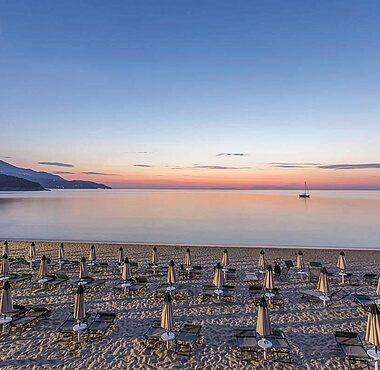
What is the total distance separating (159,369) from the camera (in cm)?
652

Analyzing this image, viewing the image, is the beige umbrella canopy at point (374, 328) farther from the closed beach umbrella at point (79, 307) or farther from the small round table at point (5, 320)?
the small round table at point (5, 320)

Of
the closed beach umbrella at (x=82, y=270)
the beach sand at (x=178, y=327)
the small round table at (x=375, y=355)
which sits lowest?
the beach sand at (x=178, y=327)

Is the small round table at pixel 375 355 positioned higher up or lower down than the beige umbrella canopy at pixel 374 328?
lower down

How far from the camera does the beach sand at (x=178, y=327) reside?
22.2ft

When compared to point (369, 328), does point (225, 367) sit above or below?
below

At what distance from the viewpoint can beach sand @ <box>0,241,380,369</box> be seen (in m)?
6.76

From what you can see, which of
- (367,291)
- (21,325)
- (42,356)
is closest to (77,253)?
(21,325)


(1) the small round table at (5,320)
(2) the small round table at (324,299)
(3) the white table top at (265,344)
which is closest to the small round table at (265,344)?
(3) the white table top at (265,344)

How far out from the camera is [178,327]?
8516 millimetres

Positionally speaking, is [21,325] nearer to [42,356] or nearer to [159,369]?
[42,356]

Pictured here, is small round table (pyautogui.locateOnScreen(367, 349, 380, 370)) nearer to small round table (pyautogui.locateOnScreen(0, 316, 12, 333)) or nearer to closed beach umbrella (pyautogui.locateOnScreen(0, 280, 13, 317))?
closed beach umbrella (pyautogui.locateOnScreen(0, 280, 13, 317))

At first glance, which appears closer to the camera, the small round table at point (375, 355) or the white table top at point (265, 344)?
the small round table at point (375, 355)

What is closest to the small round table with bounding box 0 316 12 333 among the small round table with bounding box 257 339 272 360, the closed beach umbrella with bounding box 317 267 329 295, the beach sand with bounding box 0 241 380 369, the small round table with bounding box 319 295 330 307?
the beach sand with bounding box 0 241 380 369

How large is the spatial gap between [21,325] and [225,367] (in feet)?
19.3
